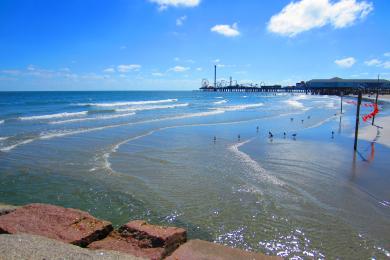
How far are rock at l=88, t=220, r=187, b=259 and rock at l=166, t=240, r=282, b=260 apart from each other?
0.77 feet

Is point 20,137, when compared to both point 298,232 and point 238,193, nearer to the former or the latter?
point 238,193

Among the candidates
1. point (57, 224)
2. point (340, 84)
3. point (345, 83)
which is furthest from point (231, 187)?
point (340, 84)

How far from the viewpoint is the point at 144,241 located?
5.71 meters

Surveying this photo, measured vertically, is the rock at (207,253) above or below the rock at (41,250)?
below

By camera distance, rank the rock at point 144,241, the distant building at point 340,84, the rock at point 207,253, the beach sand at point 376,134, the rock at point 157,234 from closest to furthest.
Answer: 1. the rock at point 207,253
2. the rock at point 144,241
3. the rock at point 157,234
4. the beach sand at point 376,134
5. the distant building at point 340,84

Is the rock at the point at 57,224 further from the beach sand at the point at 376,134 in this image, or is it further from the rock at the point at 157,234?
the beach sand at the point at 376,134

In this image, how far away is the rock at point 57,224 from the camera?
577 cm

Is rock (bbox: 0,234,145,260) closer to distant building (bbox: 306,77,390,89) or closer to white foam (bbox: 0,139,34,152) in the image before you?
white foam (bbox: 0,139,34,152)

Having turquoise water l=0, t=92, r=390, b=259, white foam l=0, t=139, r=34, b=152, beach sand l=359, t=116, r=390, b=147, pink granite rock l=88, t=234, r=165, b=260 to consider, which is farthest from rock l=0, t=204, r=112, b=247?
beach sand l=359, t=116, r=390, b=147

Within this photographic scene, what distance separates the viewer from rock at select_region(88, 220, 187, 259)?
5.49 metres

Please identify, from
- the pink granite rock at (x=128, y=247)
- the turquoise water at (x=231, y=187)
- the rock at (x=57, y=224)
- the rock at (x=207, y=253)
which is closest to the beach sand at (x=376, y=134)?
the turquoise water at (x=231, y=187)

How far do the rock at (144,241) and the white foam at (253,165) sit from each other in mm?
5840

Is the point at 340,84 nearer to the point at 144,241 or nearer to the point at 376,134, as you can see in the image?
the point at 376,134

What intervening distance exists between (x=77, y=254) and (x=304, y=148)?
14299mm
